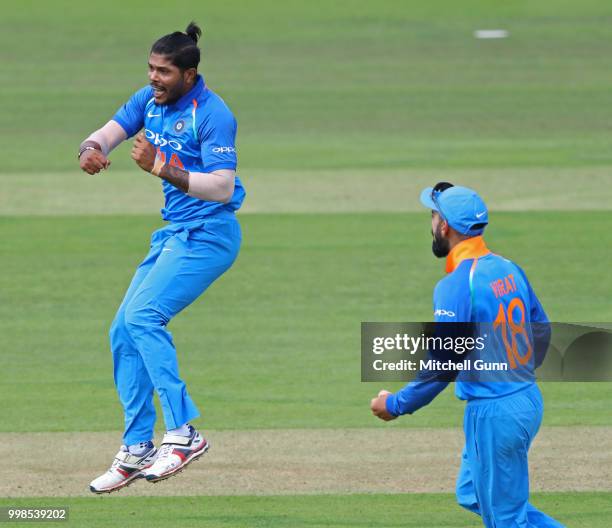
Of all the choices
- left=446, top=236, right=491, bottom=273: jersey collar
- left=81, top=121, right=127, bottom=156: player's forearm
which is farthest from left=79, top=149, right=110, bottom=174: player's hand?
left=446, top=236, right=491, bottom=273: jersey collar

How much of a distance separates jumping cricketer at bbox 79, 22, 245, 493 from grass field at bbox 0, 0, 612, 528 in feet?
5.62

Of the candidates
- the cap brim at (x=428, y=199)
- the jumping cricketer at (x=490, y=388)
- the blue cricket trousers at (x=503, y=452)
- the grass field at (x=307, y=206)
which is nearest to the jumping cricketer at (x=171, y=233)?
the cap brim at (x=428, y=199)

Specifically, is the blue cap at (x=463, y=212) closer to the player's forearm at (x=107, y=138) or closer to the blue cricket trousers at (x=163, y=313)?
the blue cricket trousers at (x=163, y=313)

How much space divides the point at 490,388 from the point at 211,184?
2.12 meters

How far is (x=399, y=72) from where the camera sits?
34094 mm

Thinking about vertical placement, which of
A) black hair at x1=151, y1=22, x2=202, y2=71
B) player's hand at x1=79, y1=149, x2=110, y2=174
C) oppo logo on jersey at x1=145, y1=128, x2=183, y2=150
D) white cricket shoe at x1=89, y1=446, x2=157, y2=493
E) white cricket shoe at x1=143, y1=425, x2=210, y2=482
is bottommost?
white cricket shoe at x1=89, y1=446, x2=157, y2=493

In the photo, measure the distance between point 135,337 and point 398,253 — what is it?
11.9m

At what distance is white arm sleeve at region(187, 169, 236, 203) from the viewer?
360 inches

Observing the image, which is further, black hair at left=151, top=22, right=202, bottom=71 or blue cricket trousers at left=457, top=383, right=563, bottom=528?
black hair at left=151, top=22, right=202, bottom=71

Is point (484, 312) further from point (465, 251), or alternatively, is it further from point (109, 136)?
point (109, 136)

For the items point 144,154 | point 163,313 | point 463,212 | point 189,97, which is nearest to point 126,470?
point 163,313

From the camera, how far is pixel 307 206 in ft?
79.0

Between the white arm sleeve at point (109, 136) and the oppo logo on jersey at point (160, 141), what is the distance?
0.94 ft

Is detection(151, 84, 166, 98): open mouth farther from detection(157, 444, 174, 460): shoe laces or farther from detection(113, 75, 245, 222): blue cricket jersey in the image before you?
detection(157, 444, 174, 460): shoe laces
